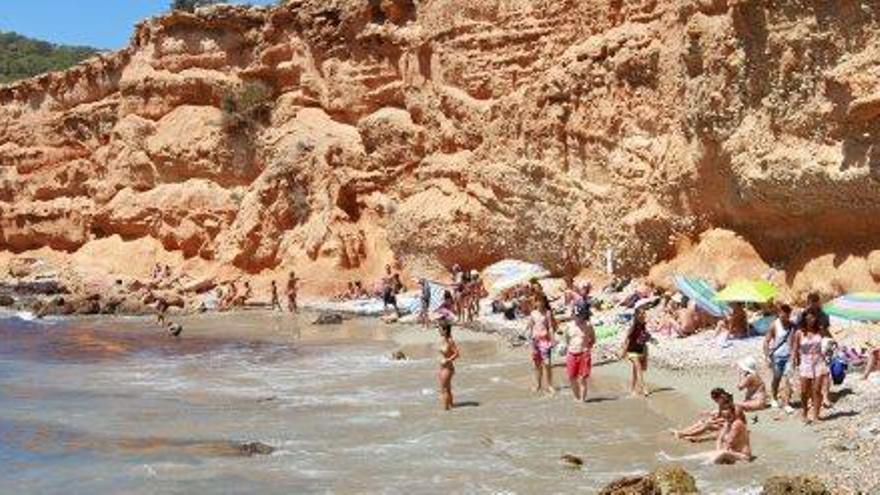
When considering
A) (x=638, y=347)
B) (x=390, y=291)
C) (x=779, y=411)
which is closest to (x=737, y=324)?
(x=638, y=347)

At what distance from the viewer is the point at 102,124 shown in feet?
137

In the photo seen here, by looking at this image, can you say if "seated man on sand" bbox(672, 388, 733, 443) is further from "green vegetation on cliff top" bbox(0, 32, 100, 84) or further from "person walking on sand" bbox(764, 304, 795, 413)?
"green vegetation on cliff top" bbox(0, 32, 100, 84)

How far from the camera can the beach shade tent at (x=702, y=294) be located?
17.5m

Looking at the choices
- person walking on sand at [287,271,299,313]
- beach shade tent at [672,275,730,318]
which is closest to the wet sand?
beach shade tent at [672,275,730,318]

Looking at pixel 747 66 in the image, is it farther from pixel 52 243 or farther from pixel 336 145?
pixel 52 243

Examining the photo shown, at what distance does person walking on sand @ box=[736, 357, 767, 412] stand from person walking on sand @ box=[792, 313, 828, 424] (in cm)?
59

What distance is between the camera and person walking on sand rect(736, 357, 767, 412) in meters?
11.9

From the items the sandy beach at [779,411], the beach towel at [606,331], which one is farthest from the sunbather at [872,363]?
the beach towel at [606,331]

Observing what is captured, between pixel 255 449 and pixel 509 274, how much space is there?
1489 centimetres

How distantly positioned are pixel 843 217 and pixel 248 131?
77.5 feet

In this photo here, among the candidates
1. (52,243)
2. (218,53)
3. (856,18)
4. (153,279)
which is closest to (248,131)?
(218,53)

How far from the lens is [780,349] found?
12.2 metres

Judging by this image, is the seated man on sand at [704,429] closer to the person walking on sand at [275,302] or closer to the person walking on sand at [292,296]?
the person walking on sand at [292,296]

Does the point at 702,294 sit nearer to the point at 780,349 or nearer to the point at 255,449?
the point at 780,349
